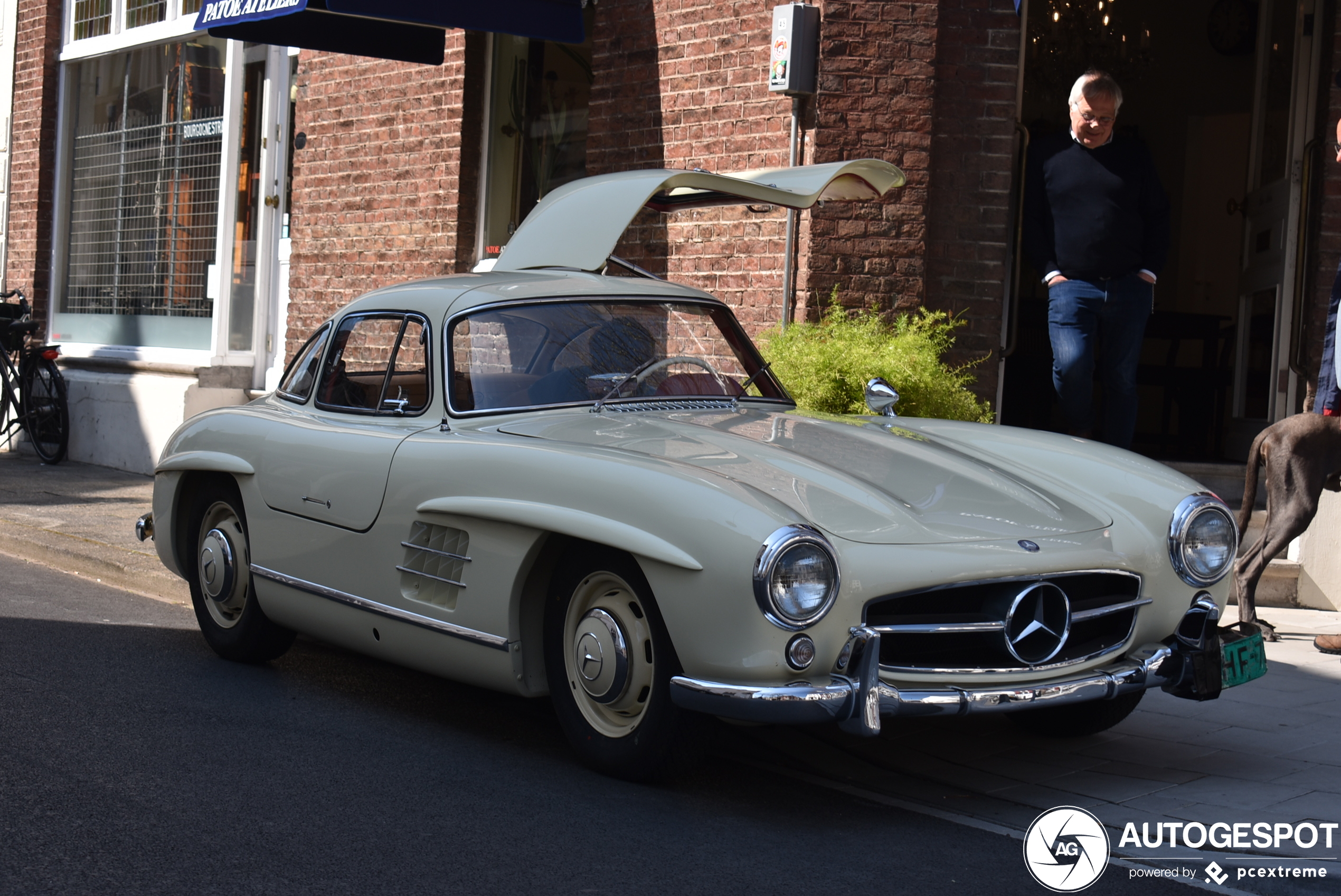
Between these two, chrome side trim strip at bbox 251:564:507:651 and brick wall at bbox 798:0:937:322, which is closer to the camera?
chrome side trim strip at bbox 251:564:507:651

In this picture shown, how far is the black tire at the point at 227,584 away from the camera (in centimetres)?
547

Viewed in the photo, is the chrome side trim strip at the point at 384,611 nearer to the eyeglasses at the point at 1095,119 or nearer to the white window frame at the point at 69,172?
the eyeglasses at the point at 1095,119

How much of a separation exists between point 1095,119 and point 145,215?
9.35m

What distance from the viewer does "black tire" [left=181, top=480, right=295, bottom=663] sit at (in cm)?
547

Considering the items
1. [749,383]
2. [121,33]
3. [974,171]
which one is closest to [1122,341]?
[974,171]

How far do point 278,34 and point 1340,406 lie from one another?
22.8 feet

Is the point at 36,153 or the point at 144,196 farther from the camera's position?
the point at 36,153

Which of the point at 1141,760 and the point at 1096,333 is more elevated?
the point at 1096,333

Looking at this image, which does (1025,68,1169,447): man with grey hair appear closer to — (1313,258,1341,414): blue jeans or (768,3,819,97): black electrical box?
(1313,258,1341,414): blue jeans

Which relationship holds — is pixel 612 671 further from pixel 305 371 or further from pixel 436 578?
pixel 305 371

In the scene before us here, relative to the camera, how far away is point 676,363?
5070 mm

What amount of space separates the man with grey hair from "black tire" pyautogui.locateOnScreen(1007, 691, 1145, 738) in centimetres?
286

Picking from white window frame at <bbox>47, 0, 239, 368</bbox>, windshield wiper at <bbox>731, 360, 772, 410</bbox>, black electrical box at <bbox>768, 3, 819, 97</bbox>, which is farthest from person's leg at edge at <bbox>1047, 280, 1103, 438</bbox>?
white window frame at <bbox>47, 0, 239, 368</bbox>

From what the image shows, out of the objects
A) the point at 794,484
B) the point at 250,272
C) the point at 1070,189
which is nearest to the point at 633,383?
the point at 794,484
